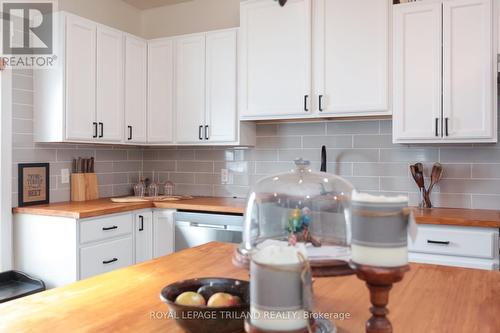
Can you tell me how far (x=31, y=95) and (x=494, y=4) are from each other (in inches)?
126

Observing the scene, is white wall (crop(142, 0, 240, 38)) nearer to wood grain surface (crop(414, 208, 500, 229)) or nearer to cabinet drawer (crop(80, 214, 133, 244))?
cabinet drawer (crop(80, 214, 133, 244))

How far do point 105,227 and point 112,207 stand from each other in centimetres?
15

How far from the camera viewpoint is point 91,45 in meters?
3.30

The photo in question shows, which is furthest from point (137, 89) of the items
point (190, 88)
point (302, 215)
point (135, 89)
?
point (302, 215)

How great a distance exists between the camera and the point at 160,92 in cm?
387

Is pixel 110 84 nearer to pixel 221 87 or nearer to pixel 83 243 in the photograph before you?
pixel 221 87

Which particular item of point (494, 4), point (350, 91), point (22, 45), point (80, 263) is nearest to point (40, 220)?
point (80, 263)

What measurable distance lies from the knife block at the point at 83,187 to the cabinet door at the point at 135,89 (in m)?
0.44

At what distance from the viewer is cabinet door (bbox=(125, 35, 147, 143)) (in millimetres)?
3668

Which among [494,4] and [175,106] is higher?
[494,4]

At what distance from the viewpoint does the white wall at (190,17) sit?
12.9ft

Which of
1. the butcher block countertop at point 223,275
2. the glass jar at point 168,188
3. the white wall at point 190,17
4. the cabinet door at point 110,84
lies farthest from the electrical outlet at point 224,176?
the butcher block countertop at point 223,275

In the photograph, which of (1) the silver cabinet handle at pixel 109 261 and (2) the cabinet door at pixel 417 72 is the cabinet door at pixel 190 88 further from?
(2) the cabinet door at pixel 417 72

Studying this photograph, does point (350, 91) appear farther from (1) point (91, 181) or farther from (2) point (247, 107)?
(1) point (91, 181)
